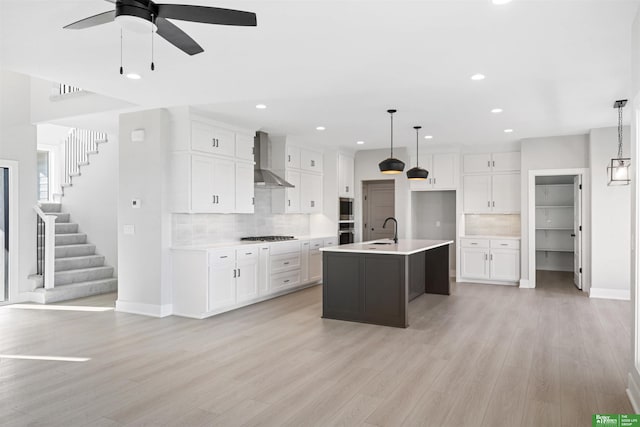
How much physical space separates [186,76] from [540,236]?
8.49m

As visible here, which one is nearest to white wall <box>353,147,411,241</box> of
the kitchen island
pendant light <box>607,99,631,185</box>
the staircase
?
the kitchen island

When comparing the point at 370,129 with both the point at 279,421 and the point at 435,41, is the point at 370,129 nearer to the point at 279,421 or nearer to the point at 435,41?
the point at 435,41

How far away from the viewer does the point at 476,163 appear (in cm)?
854

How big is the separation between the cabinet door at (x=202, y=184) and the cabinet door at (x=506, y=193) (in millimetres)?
5360

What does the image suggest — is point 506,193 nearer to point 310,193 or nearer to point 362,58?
point 310,193

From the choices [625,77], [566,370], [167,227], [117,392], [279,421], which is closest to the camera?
[279,421]

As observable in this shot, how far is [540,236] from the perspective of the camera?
9758 millimetres

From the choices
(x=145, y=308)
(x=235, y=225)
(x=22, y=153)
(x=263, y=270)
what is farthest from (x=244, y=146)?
(x=22, y=153)

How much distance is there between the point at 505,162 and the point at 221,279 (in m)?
5.77

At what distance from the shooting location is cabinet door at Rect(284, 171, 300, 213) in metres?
7.67

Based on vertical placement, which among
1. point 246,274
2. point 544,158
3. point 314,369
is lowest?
point 314,369

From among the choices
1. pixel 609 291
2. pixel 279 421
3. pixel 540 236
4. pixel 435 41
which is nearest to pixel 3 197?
pixel 279 421

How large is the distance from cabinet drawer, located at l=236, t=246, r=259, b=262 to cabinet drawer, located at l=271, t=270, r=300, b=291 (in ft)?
1.86

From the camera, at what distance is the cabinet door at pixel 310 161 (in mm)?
8141
